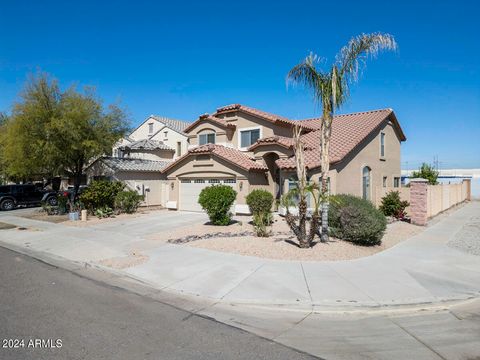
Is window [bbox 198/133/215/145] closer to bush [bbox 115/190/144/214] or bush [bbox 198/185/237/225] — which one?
bush [bbox 115/190/144/214]

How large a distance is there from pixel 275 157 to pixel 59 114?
44.8ft

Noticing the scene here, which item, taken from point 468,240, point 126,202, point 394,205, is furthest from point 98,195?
point 468,240

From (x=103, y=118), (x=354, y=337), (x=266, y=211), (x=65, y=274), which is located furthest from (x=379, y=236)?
(x=103, y=118)

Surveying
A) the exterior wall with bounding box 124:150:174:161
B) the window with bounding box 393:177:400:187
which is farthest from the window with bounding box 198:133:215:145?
the window with bounding box 393:177:400:187

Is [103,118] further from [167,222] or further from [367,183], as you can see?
[367,183]

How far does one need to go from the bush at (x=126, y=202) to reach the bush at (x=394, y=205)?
1500cm

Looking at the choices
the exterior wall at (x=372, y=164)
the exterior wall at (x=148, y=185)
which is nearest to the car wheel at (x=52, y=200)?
the exterior wall at (x=148, y=185)

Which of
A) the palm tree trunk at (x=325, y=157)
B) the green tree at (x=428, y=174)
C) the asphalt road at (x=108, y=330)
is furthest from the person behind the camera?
the green tree at (x=428, y=174)

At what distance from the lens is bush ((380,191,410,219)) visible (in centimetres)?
1684

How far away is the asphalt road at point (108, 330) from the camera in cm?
429

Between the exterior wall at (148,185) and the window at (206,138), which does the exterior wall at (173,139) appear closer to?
the exterior wall at (148,185)

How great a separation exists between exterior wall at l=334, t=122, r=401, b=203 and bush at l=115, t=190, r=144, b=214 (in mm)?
12530

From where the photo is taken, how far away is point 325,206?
1138 cm

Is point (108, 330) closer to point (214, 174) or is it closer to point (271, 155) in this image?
point (214, 174)
